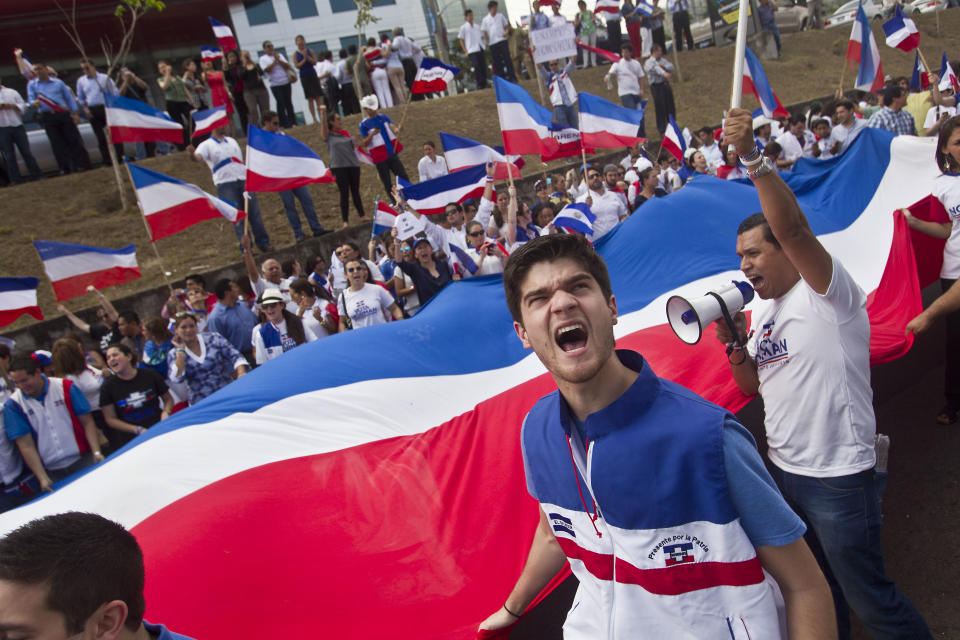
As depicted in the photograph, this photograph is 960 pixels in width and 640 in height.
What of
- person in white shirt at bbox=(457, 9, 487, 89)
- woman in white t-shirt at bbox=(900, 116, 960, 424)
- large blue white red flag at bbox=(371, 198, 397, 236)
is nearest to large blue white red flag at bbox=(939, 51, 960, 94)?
woman in white t-shirt at bbox=(900, 116, 960, 424)

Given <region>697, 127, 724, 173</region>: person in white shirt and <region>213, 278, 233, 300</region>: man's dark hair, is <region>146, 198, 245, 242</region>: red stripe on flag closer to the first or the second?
<region>213, 278, 233, 300</region>: man's dark hair

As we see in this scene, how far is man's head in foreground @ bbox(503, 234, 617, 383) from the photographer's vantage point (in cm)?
166

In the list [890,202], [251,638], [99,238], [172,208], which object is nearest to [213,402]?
[251,638]

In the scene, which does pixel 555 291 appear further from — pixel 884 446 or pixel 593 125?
pixel 593 125

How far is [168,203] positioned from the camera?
24.2 ft

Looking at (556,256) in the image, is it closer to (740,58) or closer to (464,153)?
(740,58)

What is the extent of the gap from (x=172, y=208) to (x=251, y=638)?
19.1ft

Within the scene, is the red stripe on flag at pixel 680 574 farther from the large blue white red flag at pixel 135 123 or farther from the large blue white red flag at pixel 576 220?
the large blue white red flag at pixel 135 123

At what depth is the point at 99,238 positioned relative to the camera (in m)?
11.9

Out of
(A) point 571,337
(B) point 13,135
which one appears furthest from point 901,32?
(B) point 13,135

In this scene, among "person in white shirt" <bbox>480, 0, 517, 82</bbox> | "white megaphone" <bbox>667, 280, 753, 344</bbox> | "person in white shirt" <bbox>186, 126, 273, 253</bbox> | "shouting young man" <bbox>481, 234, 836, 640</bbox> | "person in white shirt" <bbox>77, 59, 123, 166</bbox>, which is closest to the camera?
"shouting young man" <bbox>481, 234, 836, 640</bbox>

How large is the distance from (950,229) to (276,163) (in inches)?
252

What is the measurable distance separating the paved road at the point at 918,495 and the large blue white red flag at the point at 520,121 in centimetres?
471

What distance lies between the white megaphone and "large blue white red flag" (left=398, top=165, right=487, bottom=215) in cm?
602
